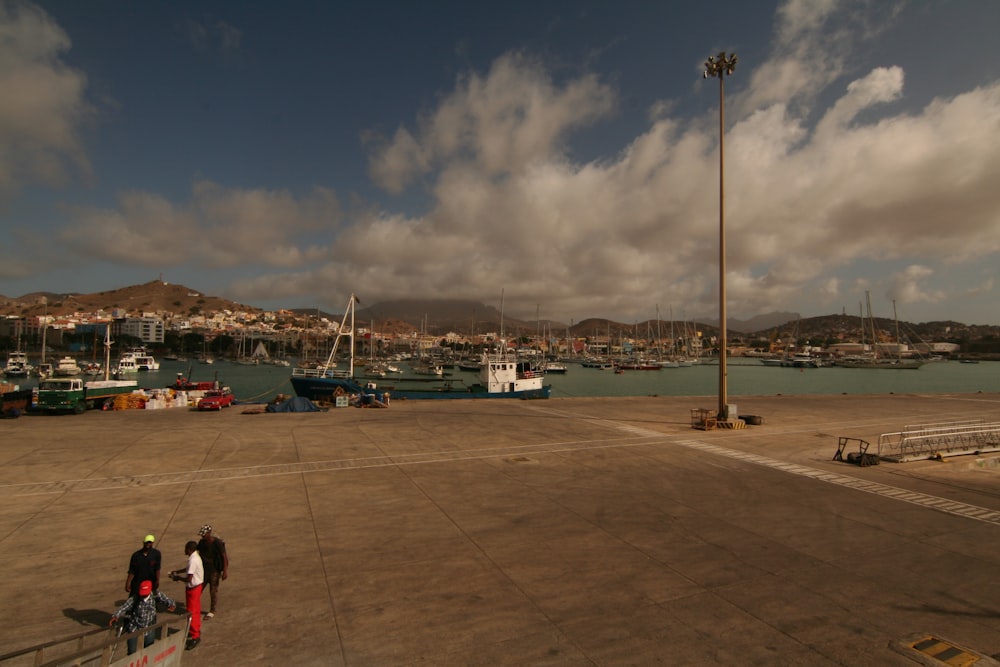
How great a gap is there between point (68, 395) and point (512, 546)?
28.4 meters

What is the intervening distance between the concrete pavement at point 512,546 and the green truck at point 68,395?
6.33 meters

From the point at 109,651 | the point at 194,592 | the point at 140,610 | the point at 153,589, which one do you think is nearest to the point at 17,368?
the point at 153,589

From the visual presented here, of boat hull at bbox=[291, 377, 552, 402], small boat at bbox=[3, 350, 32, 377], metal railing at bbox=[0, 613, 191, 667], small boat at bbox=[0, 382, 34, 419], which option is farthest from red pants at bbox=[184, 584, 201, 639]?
small boat at bbox=[3, 350, 32, 377]

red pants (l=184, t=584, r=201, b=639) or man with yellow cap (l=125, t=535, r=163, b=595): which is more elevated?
man with yellow cap (l=125, t=535, r=163, b=595)

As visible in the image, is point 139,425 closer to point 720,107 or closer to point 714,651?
point 714,651

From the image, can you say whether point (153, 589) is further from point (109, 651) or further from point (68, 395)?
point (68, 395)

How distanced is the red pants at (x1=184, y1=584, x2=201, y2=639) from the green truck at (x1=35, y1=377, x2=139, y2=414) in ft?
88.7

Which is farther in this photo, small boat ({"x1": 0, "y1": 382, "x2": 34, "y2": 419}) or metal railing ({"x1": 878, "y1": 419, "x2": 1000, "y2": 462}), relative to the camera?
small boat ({"x1": 0, "y1": 382, "x2": 34, "y2": 419})

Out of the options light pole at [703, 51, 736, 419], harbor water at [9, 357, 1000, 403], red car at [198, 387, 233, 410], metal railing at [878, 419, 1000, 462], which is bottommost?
harbor water at [9, 357, 1000, 403]

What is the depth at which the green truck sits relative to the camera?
84.7ft

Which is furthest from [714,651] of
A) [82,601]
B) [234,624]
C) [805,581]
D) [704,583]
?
[82,601]

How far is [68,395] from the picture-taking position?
2620 centimetres

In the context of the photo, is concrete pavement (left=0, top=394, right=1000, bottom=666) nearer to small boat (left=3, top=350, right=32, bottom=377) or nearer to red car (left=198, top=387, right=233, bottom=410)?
red car (left=198, top=387, right=233, bottom=410)

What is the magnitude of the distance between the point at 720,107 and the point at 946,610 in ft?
78.4
